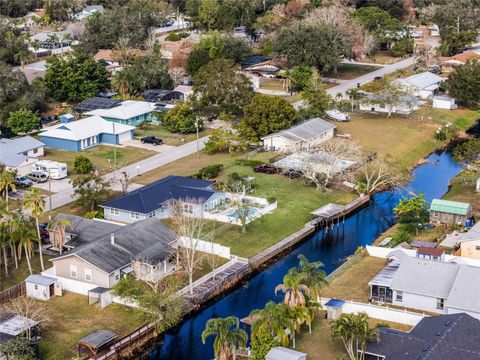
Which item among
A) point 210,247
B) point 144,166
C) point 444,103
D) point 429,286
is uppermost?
point 429,286

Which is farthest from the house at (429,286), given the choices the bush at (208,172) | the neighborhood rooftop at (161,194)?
the bush at (208,172)

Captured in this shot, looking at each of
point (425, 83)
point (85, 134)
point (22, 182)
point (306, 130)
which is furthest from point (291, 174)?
point (425, 83)

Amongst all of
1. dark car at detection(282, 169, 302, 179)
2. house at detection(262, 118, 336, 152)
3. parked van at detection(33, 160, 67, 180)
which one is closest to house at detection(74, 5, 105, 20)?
house at detection(262, 118, 336, 152)

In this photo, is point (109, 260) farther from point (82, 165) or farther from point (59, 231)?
point (82, 165)

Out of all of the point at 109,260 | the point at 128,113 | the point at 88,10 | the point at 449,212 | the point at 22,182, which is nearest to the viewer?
the point at 109,260

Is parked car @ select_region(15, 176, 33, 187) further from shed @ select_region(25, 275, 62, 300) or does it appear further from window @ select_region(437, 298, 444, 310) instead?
window @ select_region(437, 298, 444, 310)

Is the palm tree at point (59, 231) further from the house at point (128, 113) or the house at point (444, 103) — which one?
the house at point (444, 103)
